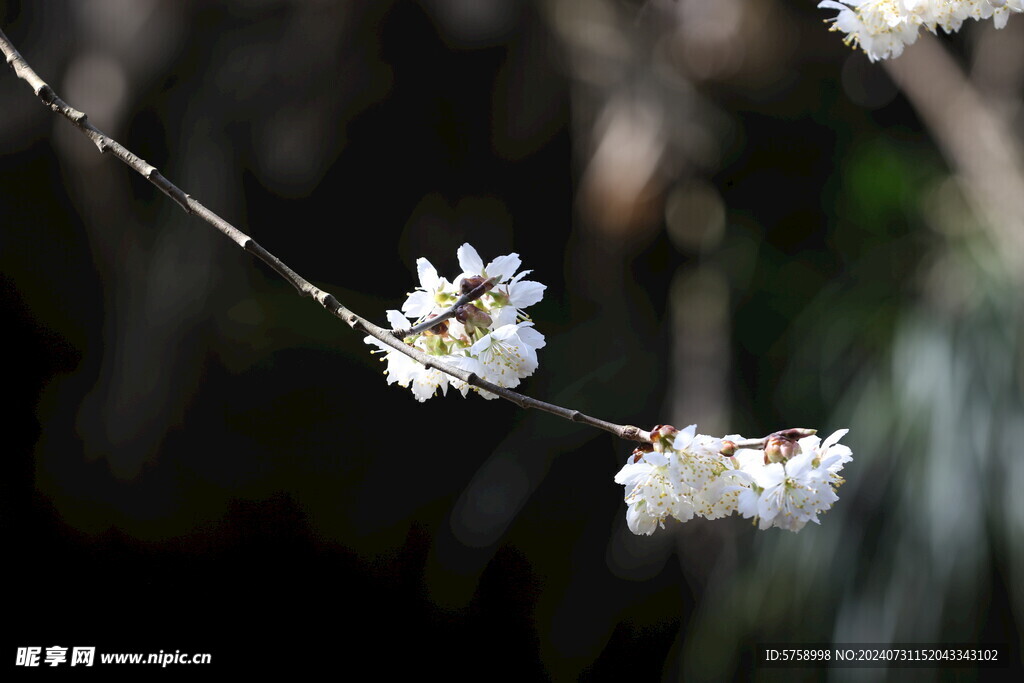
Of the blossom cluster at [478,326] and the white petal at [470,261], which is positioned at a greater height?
the white petal at [470,261]

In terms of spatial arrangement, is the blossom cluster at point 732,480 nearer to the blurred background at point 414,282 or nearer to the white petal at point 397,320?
the white petal at point 397,320

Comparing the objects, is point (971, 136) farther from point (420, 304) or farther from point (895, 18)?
point (420, 304)

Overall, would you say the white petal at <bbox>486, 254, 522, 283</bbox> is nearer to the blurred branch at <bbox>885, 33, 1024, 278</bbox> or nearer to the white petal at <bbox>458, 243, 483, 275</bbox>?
the white petal at <bbox>458, 243, 483, 275</bbox>

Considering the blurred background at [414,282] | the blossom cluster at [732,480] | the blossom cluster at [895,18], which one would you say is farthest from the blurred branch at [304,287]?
the blurred background at [414,282]

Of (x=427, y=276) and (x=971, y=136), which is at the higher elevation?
(x=971, y=136)

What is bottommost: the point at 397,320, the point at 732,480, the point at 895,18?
the point at 732,480

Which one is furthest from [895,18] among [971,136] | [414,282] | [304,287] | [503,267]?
[414,282]
